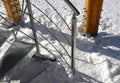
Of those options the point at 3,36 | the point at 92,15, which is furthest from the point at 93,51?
the point at 3,36

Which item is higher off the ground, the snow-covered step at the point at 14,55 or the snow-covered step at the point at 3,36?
the snow-covered step at the point at 3,36

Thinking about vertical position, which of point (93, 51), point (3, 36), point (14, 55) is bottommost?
point (93, 51)

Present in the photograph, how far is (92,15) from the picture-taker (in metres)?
3.04

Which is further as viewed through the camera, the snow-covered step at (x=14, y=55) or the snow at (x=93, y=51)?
the snow at (x=93, y=51)

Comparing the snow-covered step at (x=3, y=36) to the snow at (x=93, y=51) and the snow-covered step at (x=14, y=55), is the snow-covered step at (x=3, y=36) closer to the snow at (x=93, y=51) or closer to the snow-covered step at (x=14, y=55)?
the snow-covered step at (x=14, y=55)

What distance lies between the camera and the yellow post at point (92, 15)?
290 centimetres

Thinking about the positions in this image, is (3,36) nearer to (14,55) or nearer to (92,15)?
(14,55)

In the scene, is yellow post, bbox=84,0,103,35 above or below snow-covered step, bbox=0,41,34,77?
above

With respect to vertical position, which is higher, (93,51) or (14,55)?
(14,55)

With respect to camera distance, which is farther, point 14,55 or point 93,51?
point 93,51

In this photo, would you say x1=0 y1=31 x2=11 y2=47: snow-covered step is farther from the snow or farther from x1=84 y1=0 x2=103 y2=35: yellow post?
x1=84 y1=0 x2=103 y2=35: yellow post

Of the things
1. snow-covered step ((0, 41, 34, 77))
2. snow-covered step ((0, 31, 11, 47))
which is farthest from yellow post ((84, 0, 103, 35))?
snow-covered step ((0, 31, 11, 47))

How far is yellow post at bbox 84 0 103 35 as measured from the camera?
9.52 feet

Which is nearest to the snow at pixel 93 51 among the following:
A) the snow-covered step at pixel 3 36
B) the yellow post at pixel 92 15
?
the yellow post at pixel 92 15
